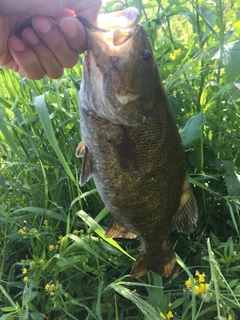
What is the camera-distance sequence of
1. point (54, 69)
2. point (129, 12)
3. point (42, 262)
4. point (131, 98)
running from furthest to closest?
point (54, 69) → point (42, 262) → point (131, 98) → point (129, 12)

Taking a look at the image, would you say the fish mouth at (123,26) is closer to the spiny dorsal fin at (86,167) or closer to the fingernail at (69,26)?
the fingernail at (69,26)

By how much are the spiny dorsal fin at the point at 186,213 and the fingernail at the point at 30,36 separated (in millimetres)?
944

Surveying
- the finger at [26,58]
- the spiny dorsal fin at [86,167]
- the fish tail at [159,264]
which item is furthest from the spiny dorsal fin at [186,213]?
the finger at [26,58]

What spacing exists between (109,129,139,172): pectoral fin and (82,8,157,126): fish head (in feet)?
0.21

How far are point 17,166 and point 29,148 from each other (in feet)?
0.42

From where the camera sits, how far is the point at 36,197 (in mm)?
1927

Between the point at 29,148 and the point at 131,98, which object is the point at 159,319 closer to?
the point at 131,98

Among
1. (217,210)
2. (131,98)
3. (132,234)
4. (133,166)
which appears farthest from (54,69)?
(217,210)

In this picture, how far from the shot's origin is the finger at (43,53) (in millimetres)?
1548

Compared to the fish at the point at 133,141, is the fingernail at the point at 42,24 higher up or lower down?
higher up

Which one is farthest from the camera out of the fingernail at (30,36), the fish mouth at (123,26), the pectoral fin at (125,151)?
the fingernail at (30,36)

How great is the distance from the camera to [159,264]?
1.50 m

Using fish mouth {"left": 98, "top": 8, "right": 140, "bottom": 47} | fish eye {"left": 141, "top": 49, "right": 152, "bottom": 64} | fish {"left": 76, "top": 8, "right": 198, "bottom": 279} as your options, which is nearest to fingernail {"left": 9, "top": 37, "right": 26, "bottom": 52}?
fish {"left": 76, "top": 8, "right": 198, "bottom": 279}

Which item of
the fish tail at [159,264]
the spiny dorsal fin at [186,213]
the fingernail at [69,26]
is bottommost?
the fish tail at [159,264]
